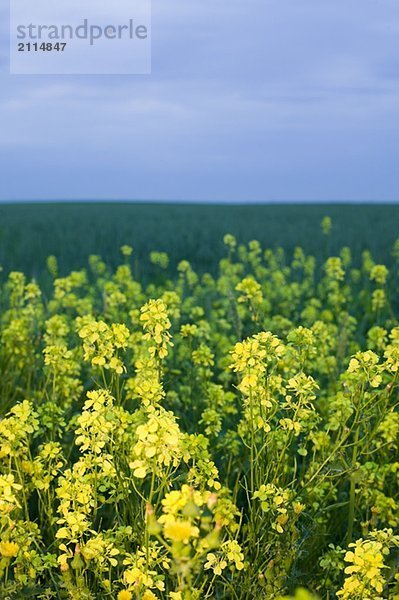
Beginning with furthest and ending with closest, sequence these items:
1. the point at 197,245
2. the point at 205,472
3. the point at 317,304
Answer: the point at 197,245 < the point at 317,304 < the point at 205,472

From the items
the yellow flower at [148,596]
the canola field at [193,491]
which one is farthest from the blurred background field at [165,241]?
the yellow flower at [148,596]

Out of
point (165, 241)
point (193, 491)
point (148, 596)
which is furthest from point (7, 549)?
point (165, 241)

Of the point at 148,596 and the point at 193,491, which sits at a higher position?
the point at 193,491

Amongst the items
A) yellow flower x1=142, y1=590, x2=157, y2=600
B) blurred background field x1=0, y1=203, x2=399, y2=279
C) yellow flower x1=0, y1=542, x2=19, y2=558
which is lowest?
yellow flower x1=142, y1=590, x2=157, y2=600

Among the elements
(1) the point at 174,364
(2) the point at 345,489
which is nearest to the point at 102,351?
(2) the point at 345,489

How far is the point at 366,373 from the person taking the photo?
3.31 meters

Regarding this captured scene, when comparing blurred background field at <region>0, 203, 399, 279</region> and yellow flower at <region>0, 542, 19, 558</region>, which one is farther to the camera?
blurred background field at <region>0, 203, 399, 279</region>

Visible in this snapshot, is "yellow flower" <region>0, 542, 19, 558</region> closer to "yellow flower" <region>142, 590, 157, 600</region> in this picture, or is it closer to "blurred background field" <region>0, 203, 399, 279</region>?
"yellow flower" <region>142, 590, 157, 600</region>

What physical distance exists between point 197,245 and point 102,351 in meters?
14.7

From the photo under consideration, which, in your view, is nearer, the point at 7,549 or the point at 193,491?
the point at 193,491

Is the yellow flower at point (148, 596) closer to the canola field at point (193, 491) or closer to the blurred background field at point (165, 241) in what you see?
the canola field at point (193, 491)

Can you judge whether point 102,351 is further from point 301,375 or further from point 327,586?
point 327,586

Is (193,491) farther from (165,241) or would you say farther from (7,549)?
(165,241)

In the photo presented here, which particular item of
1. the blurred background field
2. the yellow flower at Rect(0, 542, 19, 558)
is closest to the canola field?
the yellow flower at Rect(0, 542, 19, 558)
